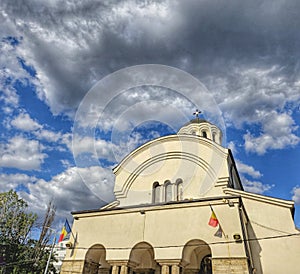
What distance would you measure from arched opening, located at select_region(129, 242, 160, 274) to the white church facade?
1.9 inches

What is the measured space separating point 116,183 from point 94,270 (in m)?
5.60

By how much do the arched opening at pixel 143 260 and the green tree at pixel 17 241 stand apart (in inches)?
462

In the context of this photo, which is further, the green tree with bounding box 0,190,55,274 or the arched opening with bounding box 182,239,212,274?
the green tree with bounding box 0,190,55,274

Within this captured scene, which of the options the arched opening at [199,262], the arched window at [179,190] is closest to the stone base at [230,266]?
the arched opening at [199,262]

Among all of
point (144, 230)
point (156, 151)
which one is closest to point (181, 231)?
point (144, 230)

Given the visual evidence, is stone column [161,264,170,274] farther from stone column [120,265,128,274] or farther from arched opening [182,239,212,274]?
arched opening [182,239,212,274]

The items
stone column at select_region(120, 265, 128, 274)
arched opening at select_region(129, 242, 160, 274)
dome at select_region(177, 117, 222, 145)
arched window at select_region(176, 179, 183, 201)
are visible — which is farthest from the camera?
dome at select_region(177, 117, 222, 145)

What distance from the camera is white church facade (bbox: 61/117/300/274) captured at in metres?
10.6

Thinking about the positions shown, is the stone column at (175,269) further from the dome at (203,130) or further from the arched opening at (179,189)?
the dome at (203,130)

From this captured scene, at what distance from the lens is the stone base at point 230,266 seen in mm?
9430

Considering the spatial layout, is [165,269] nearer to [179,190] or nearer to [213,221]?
[213,221]

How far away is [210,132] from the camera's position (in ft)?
79.8

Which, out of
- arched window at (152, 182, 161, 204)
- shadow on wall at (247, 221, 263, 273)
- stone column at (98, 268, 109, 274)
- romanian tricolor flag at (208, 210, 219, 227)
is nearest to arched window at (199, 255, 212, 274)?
shadow on wall at (247, 221, 263, 273)

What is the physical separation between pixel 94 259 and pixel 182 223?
5263mm
